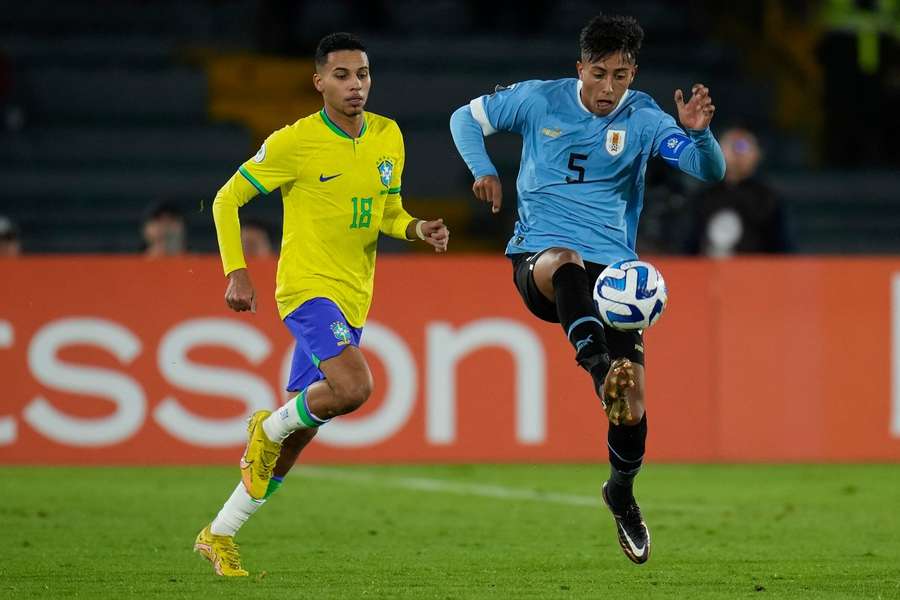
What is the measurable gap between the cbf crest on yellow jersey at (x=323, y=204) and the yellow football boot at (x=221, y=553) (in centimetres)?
95

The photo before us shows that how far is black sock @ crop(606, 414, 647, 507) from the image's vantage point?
682 cm

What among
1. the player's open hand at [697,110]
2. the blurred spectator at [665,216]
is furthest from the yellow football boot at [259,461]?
the blurred spectator at [665,216]

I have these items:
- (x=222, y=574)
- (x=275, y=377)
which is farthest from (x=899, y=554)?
(x=275, y=377)

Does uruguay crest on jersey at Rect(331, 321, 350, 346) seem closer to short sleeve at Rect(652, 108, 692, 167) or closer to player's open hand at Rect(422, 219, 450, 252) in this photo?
player's open hand at Rect(422, 219, 450, 252)

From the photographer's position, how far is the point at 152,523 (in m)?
8.43

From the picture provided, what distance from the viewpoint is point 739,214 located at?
12195 mm

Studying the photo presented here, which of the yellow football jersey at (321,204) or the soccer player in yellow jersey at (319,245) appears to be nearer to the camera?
the soccer player in yellow jersey at (319,245)

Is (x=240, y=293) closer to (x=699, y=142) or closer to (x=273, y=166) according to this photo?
(x=273, y=166)

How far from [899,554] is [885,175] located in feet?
34.4

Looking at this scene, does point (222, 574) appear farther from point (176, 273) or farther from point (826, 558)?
point (176, 273)

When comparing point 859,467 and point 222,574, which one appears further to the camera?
point 859,467

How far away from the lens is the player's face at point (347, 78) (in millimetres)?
6934

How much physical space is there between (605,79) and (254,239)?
5.57 metres

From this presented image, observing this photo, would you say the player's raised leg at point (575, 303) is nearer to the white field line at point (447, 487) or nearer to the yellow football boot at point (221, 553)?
the yellow football boot at point (221, 553)
